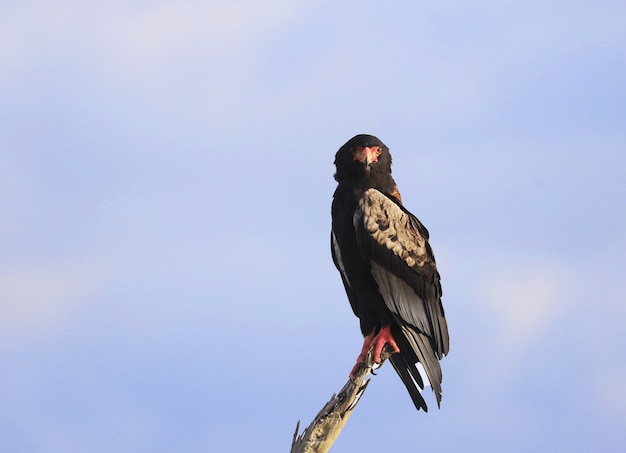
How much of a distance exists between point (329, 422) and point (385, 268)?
190cm

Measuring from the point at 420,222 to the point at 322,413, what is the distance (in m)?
2.69

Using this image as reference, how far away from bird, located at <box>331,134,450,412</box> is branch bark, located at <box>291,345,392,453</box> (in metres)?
0.37

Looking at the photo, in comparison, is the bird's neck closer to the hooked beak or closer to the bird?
the bird

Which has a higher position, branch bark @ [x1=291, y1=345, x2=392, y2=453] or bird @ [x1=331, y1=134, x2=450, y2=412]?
bird @ [x1=331, y1=134, x2=450, y2=412]

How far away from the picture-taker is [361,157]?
10086 mm

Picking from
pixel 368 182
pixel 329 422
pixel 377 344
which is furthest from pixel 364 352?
pixel 368 182

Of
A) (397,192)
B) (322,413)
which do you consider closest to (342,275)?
(397,192)

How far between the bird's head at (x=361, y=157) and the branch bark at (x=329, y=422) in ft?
8.06

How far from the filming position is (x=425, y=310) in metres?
10.0

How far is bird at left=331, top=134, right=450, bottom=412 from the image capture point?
32.2ft

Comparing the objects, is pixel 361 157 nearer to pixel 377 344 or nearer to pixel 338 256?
pixel 338 256

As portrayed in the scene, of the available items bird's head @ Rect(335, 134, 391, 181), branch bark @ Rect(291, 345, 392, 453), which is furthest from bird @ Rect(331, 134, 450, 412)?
branch bark @ Rect(291, 345, 392, 453)

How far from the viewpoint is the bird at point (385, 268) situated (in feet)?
32.2

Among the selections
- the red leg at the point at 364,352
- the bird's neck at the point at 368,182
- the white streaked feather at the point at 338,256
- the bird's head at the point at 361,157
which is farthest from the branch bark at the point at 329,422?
the bird's head at the point at 361,157
